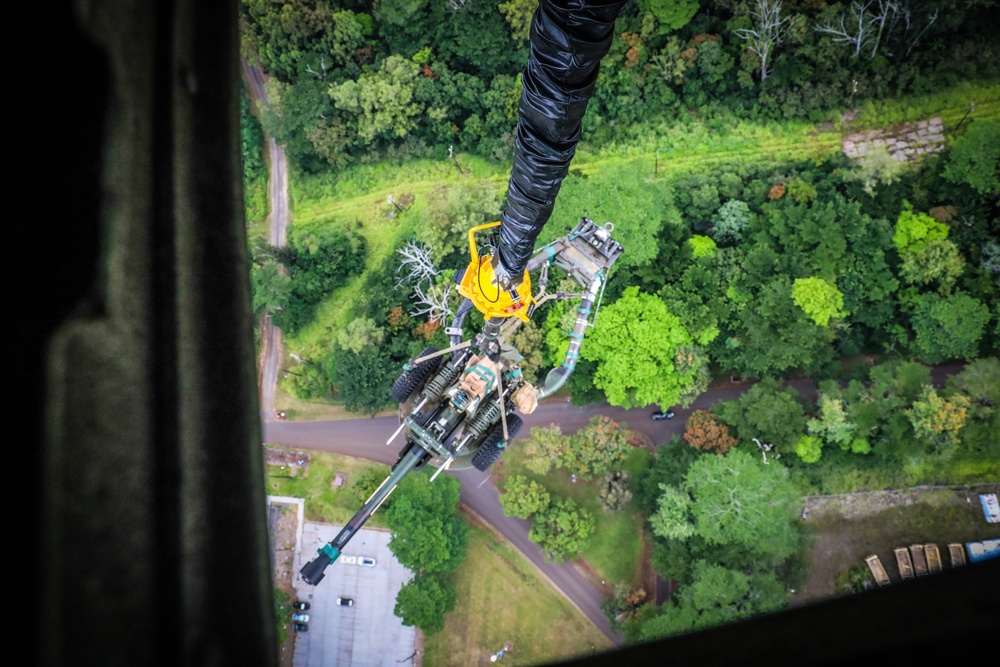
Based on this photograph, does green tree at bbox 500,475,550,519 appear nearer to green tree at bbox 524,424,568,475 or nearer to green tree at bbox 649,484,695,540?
green tree at bbox 524,424,568,475

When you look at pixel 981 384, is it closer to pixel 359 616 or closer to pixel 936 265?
pixel 936 265

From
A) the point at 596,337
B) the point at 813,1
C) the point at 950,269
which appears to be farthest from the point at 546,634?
the point at 813,1

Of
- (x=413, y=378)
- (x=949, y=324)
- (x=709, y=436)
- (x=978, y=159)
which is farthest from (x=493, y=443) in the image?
(x=978, y=159)

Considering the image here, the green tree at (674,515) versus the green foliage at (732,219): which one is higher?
the green foliage at (732,219)

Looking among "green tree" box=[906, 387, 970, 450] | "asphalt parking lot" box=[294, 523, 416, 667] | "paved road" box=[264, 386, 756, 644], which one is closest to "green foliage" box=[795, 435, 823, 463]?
"paved road" box=[264, 386, 756, 644]

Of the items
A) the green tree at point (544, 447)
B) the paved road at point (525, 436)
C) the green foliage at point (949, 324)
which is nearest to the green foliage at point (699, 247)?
the paved road at point (525, 436)

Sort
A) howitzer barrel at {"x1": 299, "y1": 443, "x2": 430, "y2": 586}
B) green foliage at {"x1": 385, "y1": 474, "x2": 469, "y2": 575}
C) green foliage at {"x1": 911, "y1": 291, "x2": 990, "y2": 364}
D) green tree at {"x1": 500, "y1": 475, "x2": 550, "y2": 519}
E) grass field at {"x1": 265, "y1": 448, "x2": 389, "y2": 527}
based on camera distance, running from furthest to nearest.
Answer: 1. grass field at {"x1": 265, "y1": 448, "x2": 389, "y2": 527}
2. green tree at {"x1": 500, "y1": 475, "x2": 550, "y2": 519}
3. green foliage at {"x1": 911, "y1": 291, "x2": 990, "y2": 364}
4. green foliage at {"x1": 385, "y1": 474, "x2": 469, "y2": 575}
5. howitzer barrel at {"x1": 299, "y1": 443, "x2": 430, "y2": 586}

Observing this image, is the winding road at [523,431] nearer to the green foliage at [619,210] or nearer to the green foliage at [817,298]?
the green foliage at [817,298]
